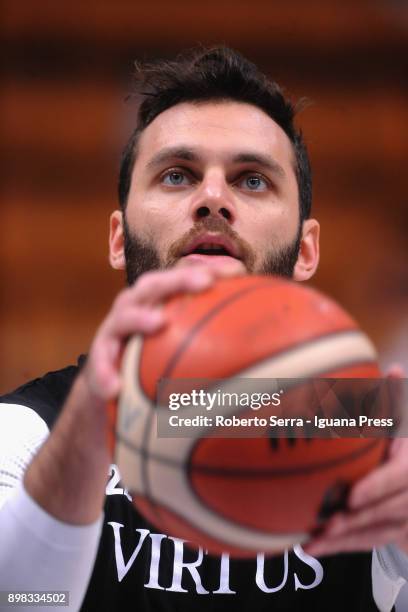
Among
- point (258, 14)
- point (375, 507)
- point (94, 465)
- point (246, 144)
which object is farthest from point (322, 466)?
point (258, 14)

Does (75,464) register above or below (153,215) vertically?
below

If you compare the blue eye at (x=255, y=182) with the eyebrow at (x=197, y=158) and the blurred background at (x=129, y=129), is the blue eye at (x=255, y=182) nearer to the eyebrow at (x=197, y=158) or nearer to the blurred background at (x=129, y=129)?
the eyebrow at (x=197, y=158)

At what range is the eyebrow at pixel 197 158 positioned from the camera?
1.19m

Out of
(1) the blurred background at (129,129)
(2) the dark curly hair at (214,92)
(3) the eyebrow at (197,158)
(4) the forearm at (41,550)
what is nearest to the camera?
(4) the forearm at (41,550)

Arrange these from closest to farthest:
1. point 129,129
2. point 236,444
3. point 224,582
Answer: point 236,444 < point 224,582 < point 129,129

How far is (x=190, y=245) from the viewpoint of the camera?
111cm

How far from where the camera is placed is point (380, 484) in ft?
2.07

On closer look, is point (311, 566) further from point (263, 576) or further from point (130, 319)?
point (130, 319)

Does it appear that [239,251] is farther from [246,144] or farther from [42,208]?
[42,208]

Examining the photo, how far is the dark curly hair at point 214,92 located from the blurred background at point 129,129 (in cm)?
176

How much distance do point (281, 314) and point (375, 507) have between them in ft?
0.64

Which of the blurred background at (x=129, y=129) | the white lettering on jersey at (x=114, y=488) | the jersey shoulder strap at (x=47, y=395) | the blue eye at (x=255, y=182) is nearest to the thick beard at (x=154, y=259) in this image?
the blue eye at (x=255, y=182)

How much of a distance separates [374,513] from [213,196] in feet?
2.02

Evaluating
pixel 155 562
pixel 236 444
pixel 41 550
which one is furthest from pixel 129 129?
pixel 236 444
